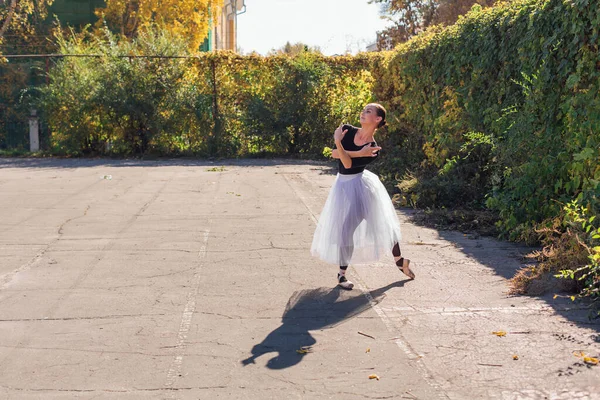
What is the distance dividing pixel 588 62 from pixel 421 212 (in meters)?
4.21

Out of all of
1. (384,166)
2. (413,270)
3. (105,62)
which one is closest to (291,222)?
(413,270)

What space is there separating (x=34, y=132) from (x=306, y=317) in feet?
62.5

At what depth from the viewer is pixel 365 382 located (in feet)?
14.3

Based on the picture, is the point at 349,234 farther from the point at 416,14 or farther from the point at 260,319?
the point at 416,14

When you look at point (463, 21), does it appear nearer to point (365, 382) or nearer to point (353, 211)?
point (353, 211)

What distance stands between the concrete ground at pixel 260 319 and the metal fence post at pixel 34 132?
43.2ft

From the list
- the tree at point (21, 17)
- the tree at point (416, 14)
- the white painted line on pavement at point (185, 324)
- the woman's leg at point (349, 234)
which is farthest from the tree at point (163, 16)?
the woman's leg at point (349, 234)

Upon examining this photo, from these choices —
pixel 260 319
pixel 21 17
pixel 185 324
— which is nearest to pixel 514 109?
pixel 260 319

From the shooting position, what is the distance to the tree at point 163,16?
107ft

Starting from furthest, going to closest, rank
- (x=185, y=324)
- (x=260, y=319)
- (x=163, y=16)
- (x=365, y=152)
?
1. (x=163, y=16)
2. (x=365, y=152)
3. (x=260, y=319)
4. (x=185, y=324)

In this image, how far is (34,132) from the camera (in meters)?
22.5

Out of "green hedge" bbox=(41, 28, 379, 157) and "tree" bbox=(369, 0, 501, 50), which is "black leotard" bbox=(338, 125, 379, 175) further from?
"tree" bbox=(369, 0, 501, 50)

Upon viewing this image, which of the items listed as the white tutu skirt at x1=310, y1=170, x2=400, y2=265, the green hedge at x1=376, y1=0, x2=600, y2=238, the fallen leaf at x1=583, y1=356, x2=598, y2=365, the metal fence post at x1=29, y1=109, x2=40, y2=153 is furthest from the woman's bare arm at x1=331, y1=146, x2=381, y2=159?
the metal fence post at x1=29, y1=109, x2=40, y2=153

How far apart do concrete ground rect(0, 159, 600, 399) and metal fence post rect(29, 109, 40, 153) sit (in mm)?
13167
